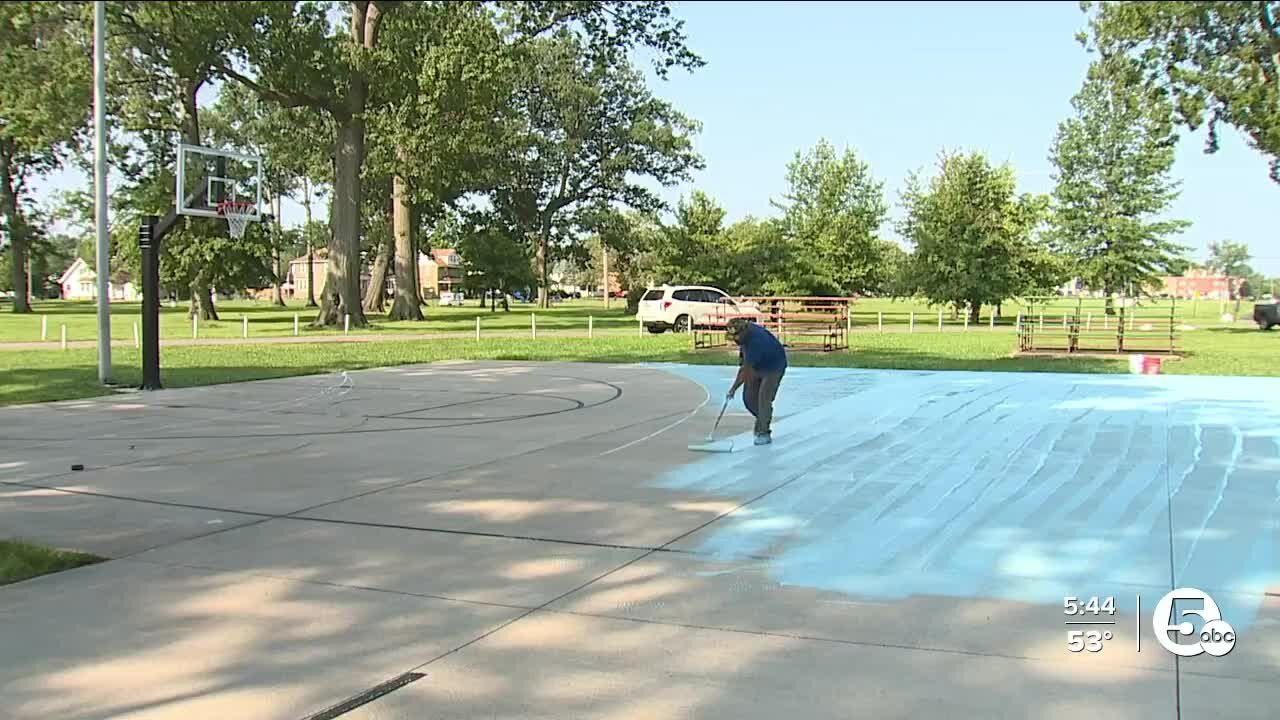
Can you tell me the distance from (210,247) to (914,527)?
4516cm

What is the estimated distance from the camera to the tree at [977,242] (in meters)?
48.1

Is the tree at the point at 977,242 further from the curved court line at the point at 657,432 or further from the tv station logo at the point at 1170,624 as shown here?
the tv station logo at the point at 1170,624

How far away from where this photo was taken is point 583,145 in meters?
66.4

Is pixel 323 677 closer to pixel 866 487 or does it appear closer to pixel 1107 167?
pixel 866 487

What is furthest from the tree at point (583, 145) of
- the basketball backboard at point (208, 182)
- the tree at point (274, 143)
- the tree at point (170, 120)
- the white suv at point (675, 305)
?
the basketball backboard at point (208, 182)

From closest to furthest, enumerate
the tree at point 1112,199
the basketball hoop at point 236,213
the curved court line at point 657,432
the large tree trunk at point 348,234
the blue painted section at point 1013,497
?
the blue painted section at point 1013,497
the curved court line at point 657,432
the basketball hoop at point 236,213
the large tree trunk at point 348,234
the tree at point 1112,199

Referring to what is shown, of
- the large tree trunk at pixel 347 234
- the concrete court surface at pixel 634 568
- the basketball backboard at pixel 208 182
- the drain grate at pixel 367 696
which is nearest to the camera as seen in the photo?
the drain grate at pixel 367 696

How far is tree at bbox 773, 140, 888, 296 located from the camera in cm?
5591

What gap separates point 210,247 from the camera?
46062mm

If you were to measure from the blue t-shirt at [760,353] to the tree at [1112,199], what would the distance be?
51.0 m

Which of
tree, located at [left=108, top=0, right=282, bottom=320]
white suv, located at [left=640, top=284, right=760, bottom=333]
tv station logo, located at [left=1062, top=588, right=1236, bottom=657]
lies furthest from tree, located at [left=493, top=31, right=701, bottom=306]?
tv station logo, located at [left=1062, top=588, right=1236, bottom=657]

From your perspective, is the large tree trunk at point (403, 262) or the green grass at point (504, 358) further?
the large tree trunk at point (403, 262)

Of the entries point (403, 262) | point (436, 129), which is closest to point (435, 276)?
point (403, 262)

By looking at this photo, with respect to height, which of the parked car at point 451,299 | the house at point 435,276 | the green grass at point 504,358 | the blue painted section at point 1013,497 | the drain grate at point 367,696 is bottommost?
the drain grate at point 367,696
